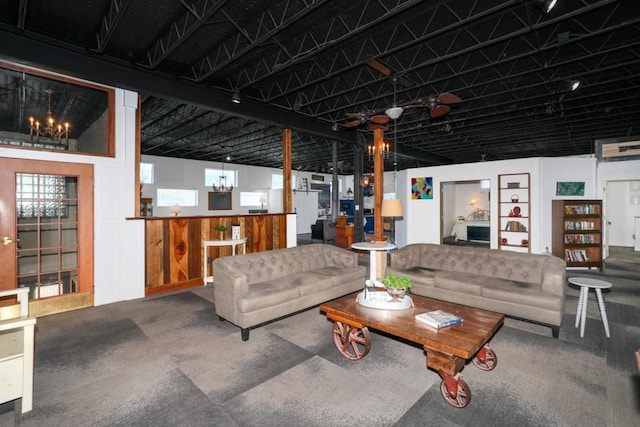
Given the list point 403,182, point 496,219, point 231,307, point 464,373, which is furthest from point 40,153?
point 496,219

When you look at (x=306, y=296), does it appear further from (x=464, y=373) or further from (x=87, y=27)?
(x=87, y=27)

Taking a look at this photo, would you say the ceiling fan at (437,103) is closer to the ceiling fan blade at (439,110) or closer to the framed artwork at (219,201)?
the ceiling fan blade at (439,110)

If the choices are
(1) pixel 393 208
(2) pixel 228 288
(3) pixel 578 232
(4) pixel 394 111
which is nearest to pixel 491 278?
(1) pixel 393 208

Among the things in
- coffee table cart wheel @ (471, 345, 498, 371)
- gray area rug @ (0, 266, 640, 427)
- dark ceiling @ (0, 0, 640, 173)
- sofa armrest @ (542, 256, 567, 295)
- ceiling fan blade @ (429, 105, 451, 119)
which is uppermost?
dark ceiling @ (0, 0, 640, 173)

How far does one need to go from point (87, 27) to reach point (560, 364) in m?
6.63

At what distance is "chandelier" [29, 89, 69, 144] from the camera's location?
433 centimetres

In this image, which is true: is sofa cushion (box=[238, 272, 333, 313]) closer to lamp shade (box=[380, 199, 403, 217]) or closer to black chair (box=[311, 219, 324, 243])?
lamp shade (box=[380, 199, 403, 217])

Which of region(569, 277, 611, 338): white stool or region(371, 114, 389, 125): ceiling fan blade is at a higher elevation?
region(371, 114, 389, 125): ceiling fan blade

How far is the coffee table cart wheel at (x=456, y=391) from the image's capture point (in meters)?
2.21

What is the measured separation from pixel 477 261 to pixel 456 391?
108 inches

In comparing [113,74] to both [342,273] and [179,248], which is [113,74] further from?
[342,273]

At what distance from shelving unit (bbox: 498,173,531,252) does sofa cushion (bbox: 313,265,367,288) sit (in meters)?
5.19

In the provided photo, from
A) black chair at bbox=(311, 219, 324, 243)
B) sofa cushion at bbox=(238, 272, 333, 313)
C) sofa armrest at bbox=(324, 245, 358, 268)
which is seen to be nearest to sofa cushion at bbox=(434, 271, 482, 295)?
sofa armrest at bbox=(324, 245, 358, 268)

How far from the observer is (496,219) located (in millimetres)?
8102
